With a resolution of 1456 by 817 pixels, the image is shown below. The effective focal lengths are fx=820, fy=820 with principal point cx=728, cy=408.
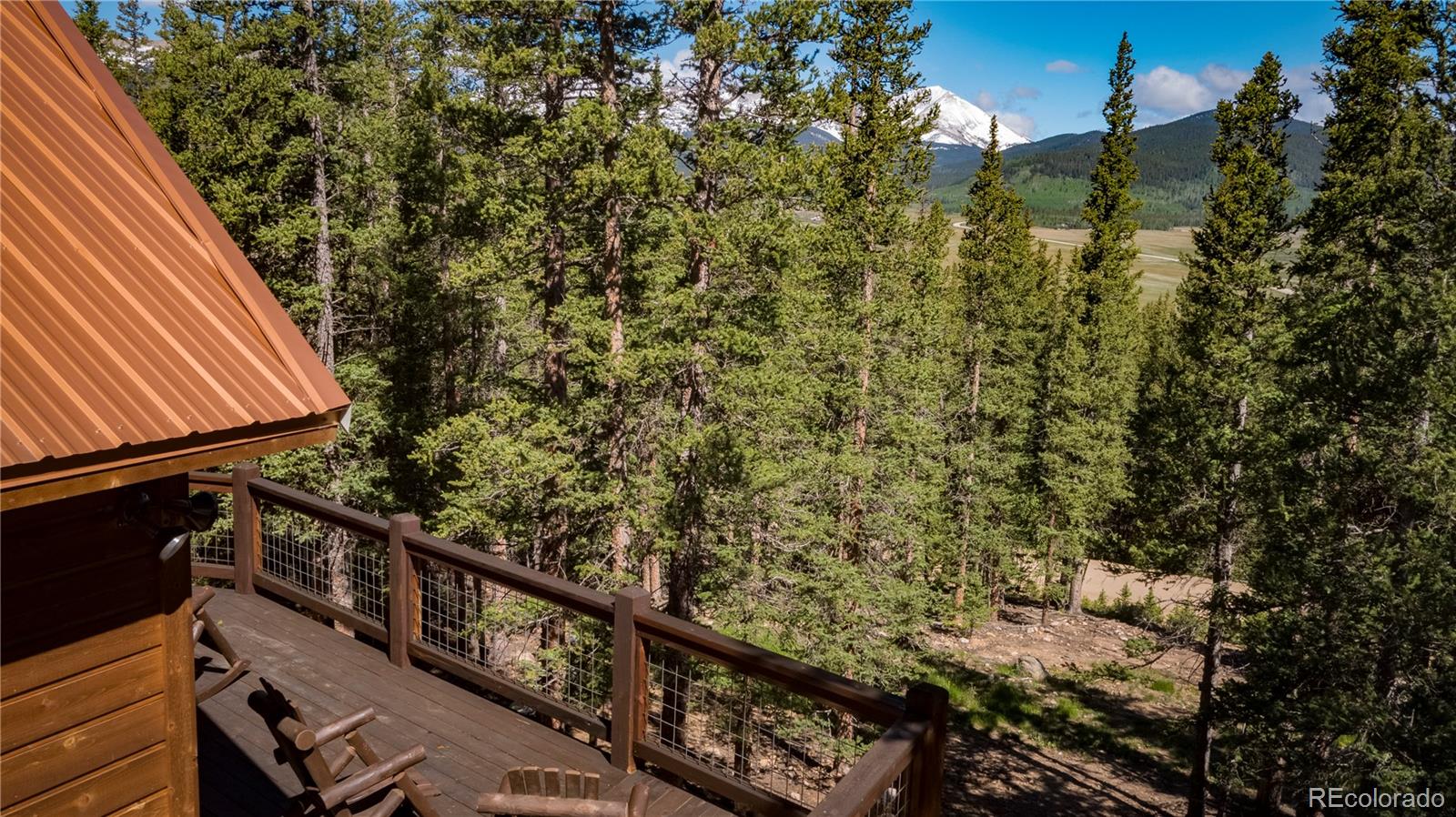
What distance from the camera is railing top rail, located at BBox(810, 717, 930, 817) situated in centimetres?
278

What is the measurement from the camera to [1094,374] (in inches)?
1127

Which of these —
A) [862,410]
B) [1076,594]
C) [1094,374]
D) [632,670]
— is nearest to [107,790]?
[632,670]

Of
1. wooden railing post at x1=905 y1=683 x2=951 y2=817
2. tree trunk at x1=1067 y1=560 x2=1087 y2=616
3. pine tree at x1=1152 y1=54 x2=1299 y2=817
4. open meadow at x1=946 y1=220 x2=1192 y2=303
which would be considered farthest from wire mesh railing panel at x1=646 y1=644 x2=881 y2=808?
open meadow at x1=946 y1=220 x2=1192 y2=303

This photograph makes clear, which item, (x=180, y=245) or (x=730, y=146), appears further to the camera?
(x=730, y=146)

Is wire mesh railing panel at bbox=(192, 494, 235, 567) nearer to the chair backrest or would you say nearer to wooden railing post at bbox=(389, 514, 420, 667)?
wooden railing post at bbox=(389, 514, 420, 667)

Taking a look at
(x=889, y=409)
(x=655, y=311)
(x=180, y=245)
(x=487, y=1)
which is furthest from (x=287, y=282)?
(x=180, y=245)

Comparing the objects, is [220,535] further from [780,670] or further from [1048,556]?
[1048,556]

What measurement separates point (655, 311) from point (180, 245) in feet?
31.3

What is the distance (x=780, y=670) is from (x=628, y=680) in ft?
3.53

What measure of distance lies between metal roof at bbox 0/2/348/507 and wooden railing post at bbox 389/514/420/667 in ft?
8.20

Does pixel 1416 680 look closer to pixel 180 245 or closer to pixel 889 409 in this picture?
pixel 889 409

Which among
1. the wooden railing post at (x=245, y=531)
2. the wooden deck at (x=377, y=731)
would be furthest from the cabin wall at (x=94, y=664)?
the wooden railing post at (x=245, y=531)

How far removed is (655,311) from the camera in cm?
1271

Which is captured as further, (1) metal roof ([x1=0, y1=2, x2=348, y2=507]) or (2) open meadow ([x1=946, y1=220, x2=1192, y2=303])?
(2) open meadow ([x1=946, y1=220, x2=1192, y2=303])
